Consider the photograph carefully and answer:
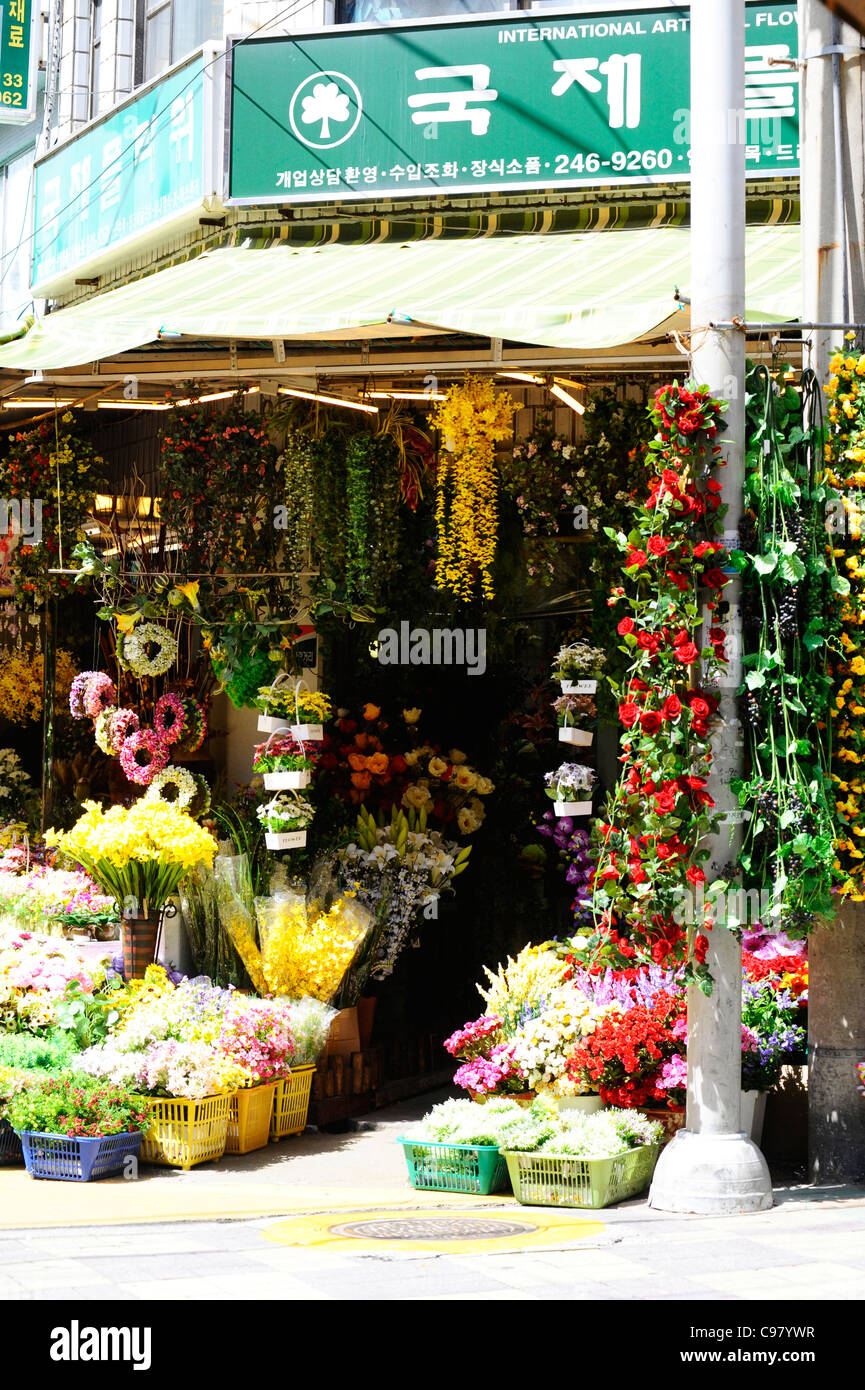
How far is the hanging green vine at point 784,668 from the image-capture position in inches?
286

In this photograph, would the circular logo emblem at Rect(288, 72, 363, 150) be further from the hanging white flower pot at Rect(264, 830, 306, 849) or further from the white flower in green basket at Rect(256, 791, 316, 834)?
the hanging white flower pot at Rect(264, 830, 306, 849)

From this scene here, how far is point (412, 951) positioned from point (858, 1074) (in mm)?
3797

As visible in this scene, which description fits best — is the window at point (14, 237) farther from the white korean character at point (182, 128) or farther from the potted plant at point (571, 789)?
the potted plant at point (571, 789)

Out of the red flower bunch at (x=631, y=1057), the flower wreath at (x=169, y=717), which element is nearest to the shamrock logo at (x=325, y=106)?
the flower wreath at (x=169, y=717)

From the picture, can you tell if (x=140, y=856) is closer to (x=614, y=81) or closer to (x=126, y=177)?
(x=614, y=81)

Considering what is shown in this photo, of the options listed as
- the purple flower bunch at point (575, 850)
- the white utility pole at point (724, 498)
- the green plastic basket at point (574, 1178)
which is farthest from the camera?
the purple flower bunch at point (575, 850)

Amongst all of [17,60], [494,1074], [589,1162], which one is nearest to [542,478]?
[494,1074]

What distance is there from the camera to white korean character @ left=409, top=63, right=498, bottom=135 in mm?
11117

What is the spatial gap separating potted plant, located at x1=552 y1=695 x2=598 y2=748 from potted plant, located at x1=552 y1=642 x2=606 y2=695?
8 cm

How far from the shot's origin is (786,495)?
291 inches

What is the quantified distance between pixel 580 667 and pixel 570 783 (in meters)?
0.69

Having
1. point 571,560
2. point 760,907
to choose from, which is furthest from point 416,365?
point 760,907

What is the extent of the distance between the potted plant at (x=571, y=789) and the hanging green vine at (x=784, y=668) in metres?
2.80

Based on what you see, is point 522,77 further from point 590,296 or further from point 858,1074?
point 858,1074
